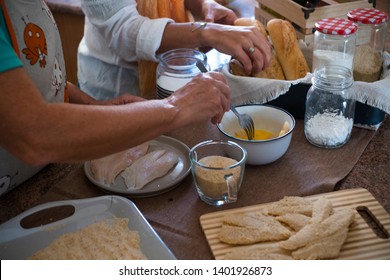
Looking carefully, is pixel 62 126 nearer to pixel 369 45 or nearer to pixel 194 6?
pixel 369 45

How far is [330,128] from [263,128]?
0.49 ft

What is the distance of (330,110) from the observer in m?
1.10

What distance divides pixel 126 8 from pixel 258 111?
477 mm

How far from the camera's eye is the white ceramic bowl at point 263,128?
39.7 inches

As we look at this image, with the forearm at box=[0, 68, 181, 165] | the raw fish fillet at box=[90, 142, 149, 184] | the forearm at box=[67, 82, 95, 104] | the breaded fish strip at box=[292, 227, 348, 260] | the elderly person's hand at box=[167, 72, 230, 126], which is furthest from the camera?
the forearm at box=[67, 82, 95, 104]

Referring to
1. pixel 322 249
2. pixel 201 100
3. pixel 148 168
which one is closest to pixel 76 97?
pixel 148 168

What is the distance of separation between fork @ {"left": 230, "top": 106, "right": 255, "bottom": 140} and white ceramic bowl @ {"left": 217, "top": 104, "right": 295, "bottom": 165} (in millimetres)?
25

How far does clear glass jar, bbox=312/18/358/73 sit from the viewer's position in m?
1.14

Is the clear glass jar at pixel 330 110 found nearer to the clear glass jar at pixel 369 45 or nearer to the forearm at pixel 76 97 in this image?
the clear glass jar at pixel 369 45

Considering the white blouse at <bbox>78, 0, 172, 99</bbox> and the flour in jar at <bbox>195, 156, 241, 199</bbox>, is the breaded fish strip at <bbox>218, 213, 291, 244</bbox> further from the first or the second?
the white blouse at <bbox>78, 0, 172, 99</bbox>

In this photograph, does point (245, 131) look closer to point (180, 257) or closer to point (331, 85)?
point (331, 85)

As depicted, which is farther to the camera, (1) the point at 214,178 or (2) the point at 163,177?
(2) the point at 163,177

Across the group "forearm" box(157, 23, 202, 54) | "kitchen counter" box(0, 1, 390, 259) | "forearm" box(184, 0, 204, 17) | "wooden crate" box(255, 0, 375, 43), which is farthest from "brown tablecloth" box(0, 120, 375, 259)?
"forearm" box(184, 0, 204, 17)

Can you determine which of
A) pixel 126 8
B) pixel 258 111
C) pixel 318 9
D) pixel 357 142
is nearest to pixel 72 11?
pixel 126 8
